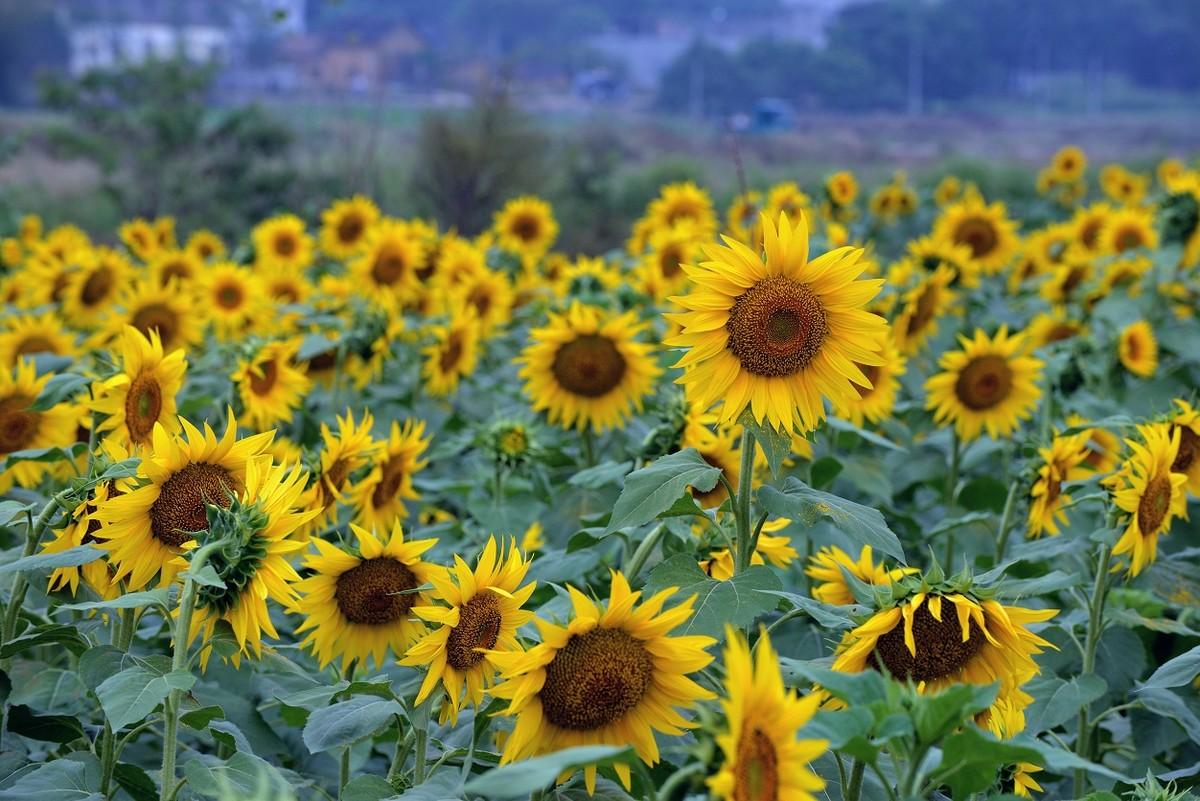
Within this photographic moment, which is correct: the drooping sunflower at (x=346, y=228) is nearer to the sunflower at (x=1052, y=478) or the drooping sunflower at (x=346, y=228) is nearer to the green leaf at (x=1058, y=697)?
the sunflower at (x=1052, y=478)

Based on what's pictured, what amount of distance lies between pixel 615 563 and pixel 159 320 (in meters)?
2.03

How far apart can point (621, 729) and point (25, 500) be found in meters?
1.50

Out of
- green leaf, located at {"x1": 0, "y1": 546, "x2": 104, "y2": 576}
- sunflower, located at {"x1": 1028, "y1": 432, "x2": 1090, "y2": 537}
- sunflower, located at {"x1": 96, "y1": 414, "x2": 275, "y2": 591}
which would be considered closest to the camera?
green leaf, located at {"x1": 0, "y1": 546, "x2": 104, "y2": 576}

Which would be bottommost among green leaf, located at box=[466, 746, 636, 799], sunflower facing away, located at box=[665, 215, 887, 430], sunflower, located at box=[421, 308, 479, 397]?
sunflower, located at box=[421, 308, 479, 397]

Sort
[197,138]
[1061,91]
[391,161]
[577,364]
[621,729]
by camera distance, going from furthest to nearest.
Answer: [1061,91] → [391,161] → [197,138] → [577,364] → [621,729]

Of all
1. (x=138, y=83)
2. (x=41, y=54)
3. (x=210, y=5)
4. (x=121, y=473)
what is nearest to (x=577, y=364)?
(x=121, y=473)

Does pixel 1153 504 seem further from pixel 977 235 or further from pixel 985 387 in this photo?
pixel 977 235

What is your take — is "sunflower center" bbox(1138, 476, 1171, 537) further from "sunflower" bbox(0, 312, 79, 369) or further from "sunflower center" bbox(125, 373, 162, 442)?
"sunflower" bbox(0, 312, 79, 369)

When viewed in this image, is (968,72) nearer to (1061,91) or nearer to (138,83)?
(1061,91)

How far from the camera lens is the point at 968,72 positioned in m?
52.7

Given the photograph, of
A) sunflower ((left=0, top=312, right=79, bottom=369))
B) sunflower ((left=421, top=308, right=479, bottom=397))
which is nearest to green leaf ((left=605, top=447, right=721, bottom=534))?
sunflower ((left=421, top=308, right=479, bottom=397))

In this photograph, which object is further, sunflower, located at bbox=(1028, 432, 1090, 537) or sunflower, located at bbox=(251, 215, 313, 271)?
sunflower, located at bbox=(251, 215, 313, 271)

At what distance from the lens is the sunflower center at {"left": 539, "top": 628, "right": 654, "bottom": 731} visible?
5.70 ft

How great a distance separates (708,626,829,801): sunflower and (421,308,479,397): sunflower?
320cm
